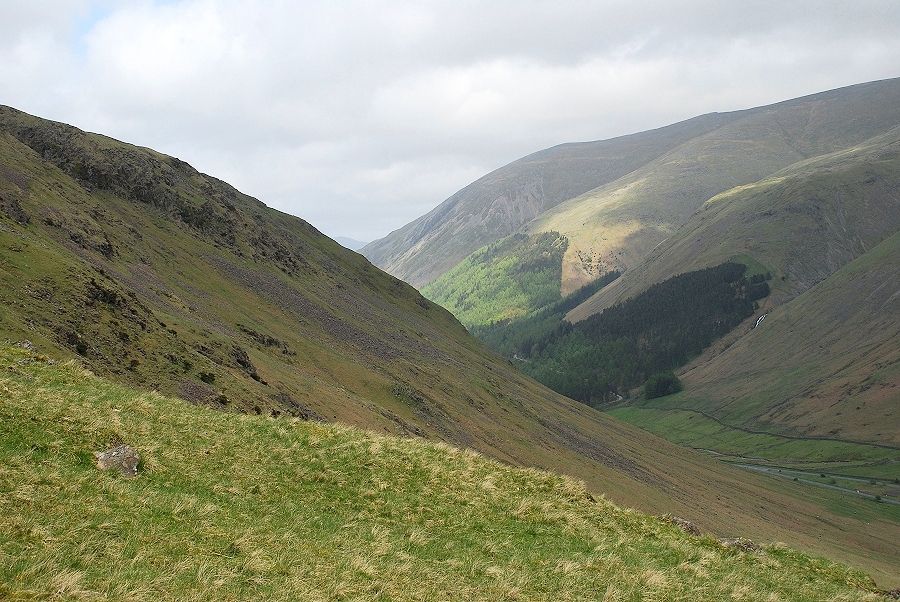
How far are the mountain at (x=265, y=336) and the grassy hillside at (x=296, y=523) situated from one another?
237cm

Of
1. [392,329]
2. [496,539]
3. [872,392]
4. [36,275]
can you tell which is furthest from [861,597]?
[872,392]

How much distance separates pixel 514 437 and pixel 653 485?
20.8 metres

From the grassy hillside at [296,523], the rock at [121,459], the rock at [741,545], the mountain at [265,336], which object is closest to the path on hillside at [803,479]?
the mountain at [265,336]

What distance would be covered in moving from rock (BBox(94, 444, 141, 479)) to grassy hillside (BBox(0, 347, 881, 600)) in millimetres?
266

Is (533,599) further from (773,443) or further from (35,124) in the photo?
(773,443)

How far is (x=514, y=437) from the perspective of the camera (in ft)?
260

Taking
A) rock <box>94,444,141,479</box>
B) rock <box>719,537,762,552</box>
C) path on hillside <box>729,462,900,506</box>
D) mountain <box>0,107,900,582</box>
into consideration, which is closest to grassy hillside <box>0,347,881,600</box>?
rock <box>94,444,141,479</box>

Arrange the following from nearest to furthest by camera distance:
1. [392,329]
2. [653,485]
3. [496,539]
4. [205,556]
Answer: [205,556] < [496,539] < [653,485] < [392,329]

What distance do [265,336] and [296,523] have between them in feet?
170

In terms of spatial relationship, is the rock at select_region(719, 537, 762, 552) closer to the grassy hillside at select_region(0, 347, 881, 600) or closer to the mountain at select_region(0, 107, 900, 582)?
the grassy hillside at select_region(0, 347, 881, 600)

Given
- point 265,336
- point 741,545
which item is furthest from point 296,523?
point 265,336

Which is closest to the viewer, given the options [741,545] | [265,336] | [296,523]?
[296,523]

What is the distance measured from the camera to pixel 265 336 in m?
68.8

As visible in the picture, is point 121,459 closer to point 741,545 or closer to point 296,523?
point 296,523
